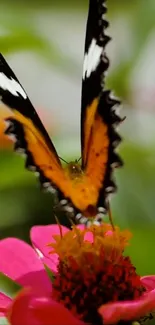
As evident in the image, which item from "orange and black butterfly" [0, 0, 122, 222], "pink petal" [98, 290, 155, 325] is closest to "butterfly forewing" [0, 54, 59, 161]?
"orange and black butterfly" [0, 0, 122, 222]

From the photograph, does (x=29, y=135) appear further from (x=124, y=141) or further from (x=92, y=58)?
(x=124, y=141)

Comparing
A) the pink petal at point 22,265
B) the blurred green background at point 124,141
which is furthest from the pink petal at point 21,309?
the blurred green background at point 124,141

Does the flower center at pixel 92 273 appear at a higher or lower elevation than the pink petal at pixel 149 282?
higher

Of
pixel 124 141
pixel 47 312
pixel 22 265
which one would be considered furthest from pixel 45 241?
pixel 124 141

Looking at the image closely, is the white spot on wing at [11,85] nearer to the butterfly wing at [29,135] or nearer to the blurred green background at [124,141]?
the butterfly wing at [29,135]

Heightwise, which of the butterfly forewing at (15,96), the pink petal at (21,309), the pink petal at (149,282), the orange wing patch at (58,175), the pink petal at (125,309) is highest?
the butterfly forewing at (15,96)

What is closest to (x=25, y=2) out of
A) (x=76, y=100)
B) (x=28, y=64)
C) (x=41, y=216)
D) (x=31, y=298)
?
(x=28, y=64)
